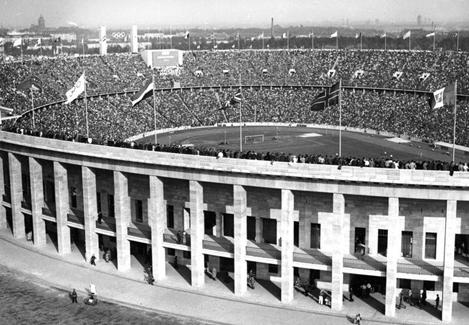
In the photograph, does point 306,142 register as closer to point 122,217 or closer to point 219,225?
point 219,225

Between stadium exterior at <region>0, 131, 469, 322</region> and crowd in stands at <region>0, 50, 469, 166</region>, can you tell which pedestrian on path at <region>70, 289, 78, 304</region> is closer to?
stadium exterior at <region>0, 131, 469, 322</region>

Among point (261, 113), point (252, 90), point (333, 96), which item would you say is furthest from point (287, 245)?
point (252, 90)

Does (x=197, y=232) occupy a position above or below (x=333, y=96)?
below

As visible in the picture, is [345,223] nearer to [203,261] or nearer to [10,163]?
[203,261]

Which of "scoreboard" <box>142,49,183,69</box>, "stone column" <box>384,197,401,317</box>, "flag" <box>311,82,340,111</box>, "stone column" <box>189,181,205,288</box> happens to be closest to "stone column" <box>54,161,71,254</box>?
"stone column" <box>189,181,205,288</box>

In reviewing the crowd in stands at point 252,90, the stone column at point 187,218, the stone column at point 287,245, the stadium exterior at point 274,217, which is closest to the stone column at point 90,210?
the stadium exterior at point 274,217

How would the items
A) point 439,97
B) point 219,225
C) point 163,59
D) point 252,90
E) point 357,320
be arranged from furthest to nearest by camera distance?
1. point 163,59
2. point 252,90
3. point 219,225
4. point 439,97
5. point 357,320

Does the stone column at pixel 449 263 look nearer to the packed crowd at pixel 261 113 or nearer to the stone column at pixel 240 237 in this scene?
the stone column at pixel 240 237
